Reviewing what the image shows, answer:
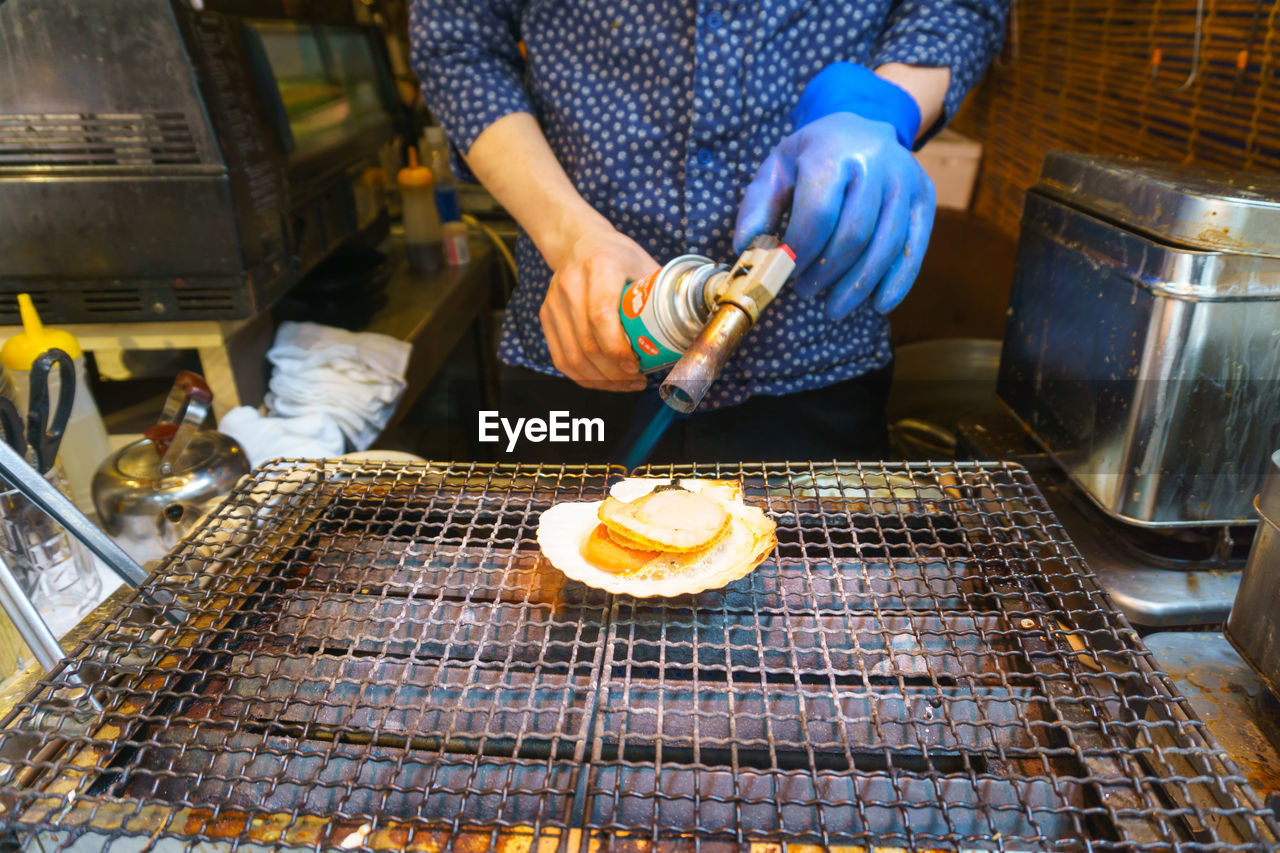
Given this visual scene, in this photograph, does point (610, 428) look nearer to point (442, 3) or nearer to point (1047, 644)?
point (442, 3)

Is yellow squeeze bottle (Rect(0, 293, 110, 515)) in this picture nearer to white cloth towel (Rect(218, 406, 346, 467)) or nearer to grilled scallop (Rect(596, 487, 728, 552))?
white cloth towel (Rect(218, 406, 346, 467))

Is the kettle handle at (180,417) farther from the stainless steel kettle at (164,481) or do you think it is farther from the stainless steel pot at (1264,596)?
the stainless steel pot at (1264,596)

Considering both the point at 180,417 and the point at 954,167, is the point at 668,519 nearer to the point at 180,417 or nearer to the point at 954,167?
the point at 180,417

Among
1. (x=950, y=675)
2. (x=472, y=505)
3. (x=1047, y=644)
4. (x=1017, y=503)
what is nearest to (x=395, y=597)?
(x=472, y=505)

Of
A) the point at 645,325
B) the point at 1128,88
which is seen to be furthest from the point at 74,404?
the point at 1128,88

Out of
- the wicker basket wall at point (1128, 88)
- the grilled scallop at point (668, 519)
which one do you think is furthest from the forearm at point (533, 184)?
the wicker basket wall at point (1128, 88)
